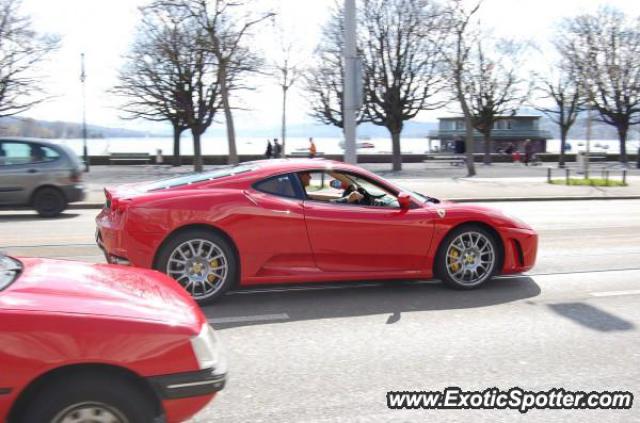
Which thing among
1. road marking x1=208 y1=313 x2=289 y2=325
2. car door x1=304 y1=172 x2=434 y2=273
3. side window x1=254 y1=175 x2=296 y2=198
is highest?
side window x1=254 y1=175 x2=296 y2=198

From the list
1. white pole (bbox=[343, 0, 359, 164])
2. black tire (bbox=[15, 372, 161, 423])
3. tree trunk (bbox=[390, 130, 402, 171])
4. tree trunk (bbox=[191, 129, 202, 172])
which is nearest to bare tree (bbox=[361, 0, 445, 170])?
tree trunk (bbox=[390, 130, 402, 171])

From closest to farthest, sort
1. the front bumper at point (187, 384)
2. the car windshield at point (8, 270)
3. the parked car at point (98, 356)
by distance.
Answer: the parked car at point (98, 356) → the front bumper at point (187, 384) → the car windshield at point (8, 270)

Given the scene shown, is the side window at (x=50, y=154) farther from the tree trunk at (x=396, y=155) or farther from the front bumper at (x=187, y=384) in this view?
the tree trunk at (x=396, y=155)

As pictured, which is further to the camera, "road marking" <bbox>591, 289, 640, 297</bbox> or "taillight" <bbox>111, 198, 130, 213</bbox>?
"road marking" <bbox>591, 289, 640, 297</bbox>

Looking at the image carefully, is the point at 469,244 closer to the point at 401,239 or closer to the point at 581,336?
the point at 401,239

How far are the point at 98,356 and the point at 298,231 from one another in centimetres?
336

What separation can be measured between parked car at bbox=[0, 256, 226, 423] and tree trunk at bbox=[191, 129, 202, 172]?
32172mm

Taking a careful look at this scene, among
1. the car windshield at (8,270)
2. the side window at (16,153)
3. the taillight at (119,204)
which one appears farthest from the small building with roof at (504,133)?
the car windshield at (8,270)

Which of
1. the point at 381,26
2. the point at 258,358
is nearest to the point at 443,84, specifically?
the point at 381,26

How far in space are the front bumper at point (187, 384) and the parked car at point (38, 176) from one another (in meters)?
11.5

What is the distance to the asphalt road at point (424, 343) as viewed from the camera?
3.56m

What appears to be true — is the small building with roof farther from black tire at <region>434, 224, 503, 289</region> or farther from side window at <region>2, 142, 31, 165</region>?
black tire at <region>434, 224, 503, 289</region>

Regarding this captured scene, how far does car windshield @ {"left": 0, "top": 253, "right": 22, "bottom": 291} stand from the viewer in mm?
2958

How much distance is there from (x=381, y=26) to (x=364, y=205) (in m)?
34.1
